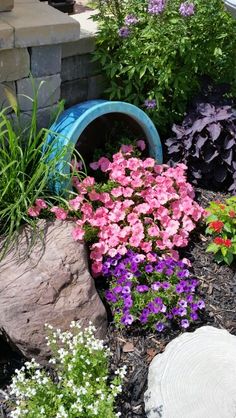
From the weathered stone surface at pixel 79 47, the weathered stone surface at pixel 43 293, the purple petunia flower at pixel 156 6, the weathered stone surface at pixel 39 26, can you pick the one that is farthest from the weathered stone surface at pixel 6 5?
→ the weathered stone surface at pixel 43 293

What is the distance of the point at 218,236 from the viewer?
3123mm

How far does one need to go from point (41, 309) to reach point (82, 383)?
1.57ft

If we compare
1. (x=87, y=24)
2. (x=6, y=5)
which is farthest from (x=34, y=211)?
(x=87, y=24)

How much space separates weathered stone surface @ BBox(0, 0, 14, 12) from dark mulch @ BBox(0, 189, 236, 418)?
1.70 meters

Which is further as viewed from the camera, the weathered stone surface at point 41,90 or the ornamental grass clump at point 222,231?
the weathered stone surface at point 41,90

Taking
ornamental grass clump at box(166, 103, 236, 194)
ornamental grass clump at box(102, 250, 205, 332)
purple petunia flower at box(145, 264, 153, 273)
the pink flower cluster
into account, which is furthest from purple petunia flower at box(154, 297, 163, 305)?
ornamental grass clump at box(166, 103, 236, 194)

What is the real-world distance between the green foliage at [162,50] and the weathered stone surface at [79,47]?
54 mm

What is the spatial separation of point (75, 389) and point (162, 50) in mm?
2050

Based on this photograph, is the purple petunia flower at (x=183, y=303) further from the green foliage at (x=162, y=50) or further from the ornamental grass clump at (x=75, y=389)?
the green foliage at (x=162, y=50)

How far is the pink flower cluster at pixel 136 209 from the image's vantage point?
297cm

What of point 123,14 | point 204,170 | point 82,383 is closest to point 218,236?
point 204,170

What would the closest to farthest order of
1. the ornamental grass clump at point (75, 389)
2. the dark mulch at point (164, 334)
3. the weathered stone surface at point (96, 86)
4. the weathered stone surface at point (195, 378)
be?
1. the ornamental grass clump at point (75, 389)
2. the weathered stone surface at point (195, 378)
3. the dark mulch at point (164, 334)
4. the weathered stone surface at point (96, 86)

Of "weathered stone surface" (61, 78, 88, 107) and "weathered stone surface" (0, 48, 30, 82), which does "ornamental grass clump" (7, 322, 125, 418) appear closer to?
"weathered stone surface" (0, 48, 30, 82)

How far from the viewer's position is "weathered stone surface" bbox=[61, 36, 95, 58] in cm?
340
